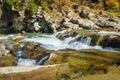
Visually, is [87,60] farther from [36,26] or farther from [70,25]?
[36,26]

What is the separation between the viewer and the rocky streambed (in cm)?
1294

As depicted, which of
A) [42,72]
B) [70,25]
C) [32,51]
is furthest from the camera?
[70,25]

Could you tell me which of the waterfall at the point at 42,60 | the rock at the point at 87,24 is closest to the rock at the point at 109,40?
the waterfall at the point at 42,60

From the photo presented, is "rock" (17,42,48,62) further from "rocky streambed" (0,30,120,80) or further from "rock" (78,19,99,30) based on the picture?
"rock" (78,19,99,30)

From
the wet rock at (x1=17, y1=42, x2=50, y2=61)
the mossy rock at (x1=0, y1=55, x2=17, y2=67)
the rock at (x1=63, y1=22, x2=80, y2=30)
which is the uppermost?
the mossy rock at (x1=0, y1=55, x2=17, y2=67)

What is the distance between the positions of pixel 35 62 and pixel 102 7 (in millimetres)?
18972

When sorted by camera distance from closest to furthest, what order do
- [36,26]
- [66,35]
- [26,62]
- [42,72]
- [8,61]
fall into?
[42,72], [8,61], [26,62], [66,35], [36,26]

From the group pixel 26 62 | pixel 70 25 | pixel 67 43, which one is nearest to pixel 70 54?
pixel 26 62

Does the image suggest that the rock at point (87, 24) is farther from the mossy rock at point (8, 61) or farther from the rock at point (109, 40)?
the mossy rock at point (8, 61)

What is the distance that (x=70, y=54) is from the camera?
16750mm

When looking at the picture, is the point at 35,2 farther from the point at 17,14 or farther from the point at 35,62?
the point at 35,62

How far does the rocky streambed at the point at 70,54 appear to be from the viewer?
12938 mm

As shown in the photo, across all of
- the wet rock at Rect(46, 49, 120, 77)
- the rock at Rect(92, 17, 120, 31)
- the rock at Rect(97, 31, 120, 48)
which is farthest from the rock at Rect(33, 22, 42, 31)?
the wet rock at Rect(46, 49, 120, 77)

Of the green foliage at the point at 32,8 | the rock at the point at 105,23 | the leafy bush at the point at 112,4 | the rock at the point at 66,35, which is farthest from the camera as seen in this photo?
the leafy bush at the point at 112,4
